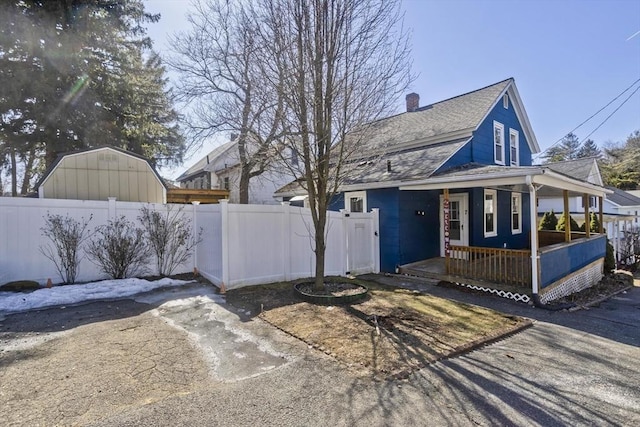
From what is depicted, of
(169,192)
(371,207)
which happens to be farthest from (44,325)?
(169,192)

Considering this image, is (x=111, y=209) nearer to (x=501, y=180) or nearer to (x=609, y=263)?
(x=501, y=180)

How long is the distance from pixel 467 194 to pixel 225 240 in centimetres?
872

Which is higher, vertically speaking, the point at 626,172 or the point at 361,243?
the point at 626,172

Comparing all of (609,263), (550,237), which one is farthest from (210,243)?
(609,263)

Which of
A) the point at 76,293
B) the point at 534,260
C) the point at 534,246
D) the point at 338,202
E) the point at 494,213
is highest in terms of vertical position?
the point at 338,202

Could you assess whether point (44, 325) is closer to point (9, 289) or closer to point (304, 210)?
point (9, 289)

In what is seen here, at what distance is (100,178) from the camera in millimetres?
9586

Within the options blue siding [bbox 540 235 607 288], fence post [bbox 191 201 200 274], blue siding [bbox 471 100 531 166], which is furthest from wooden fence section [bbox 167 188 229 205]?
blue siding [bbox 540 235 607 288]

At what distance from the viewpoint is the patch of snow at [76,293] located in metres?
6.00

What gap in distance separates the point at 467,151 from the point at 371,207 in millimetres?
4188

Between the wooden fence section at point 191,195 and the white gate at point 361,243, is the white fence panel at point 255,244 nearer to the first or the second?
the white gate at point 361,243

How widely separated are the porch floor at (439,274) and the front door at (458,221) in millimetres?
1133

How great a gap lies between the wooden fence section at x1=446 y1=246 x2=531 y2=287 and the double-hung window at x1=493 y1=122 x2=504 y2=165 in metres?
6.03

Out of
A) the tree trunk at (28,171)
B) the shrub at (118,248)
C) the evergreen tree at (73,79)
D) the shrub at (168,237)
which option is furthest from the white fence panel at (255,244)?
the tree trunk at (28,171)
